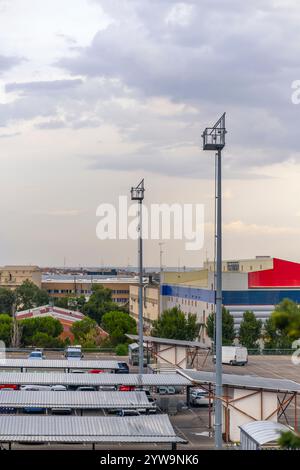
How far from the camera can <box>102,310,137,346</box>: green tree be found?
46562 mm

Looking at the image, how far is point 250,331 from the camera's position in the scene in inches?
1900

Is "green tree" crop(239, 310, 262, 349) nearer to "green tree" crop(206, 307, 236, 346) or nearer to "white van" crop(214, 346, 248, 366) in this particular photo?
"green tree" crop(206, 307, 236, 346)

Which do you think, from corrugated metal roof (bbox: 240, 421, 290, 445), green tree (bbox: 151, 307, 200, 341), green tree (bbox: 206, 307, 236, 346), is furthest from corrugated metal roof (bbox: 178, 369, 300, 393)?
green tree (bbox: 206, 307, 236, 346)

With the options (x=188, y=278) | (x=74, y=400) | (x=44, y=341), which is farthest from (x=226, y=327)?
(x=74, y=400)

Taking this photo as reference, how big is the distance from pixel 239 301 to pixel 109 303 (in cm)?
2294

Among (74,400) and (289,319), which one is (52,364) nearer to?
(74,400)

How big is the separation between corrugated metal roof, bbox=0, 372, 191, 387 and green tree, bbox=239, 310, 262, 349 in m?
23.2

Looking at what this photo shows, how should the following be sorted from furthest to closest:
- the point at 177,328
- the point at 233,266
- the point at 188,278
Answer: the point at 233,266 < the point at 188,278 < the point at 177,328

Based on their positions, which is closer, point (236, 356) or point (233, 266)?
point (236, 356)

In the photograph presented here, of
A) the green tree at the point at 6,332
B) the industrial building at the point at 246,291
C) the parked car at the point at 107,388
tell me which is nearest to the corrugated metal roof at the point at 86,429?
the parked car at the point at 107,388

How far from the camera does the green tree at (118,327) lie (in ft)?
153

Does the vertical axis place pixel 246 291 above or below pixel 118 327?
above

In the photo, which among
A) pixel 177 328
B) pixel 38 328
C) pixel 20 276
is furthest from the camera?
pixel 20 276

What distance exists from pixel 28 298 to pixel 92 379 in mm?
53213
